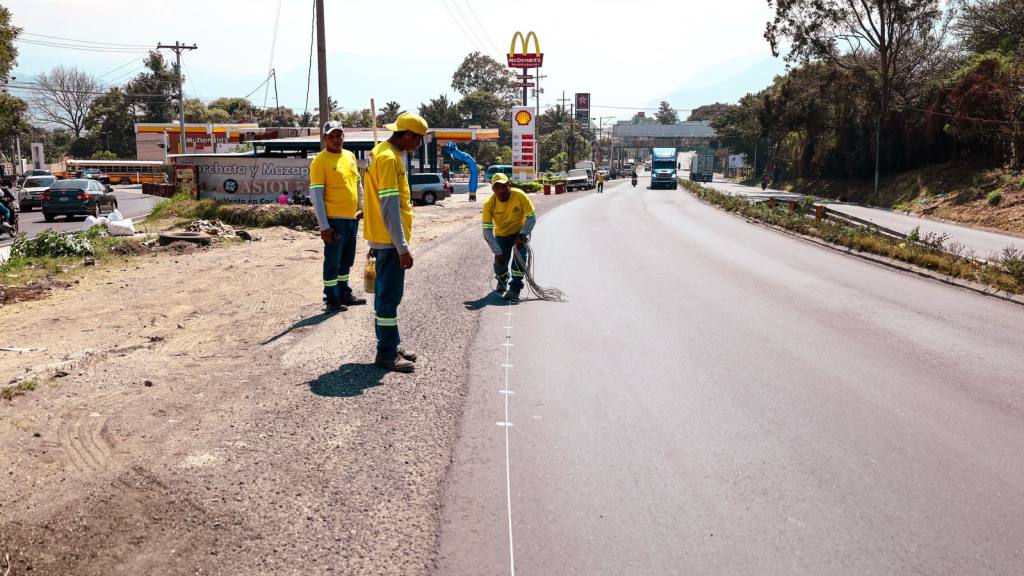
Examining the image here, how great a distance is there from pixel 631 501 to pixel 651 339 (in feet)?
12.5

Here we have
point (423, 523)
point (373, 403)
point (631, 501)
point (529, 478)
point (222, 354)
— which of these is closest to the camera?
point (423, 523)

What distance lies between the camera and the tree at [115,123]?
93.2 meters

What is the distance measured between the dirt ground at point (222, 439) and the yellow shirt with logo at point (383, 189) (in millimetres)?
1116

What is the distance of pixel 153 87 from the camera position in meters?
98.4

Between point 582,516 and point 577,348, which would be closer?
point 582,516

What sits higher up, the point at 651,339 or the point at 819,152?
the point at 819,152

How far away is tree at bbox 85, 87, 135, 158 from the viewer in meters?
93.2

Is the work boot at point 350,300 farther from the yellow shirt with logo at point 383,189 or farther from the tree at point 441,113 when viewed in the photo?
the tree at point 441,113

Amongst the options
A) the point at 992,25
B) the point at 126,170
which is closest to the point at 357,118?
the point at 126,170

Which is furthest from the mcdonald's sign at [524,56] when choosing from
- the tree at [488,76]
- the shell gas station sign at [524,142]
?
the tree at [488,76]

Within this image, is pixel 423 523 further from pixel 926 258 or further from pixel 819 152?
pixel 819 152

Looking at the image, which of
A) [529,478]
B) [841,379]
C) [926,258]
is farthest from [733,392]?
[926,258]

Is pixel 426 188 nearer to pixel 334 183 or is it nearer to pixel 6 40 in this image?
pixel 6 40

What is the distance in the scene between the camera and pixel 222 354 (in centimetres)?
682
